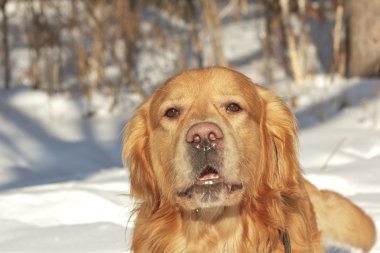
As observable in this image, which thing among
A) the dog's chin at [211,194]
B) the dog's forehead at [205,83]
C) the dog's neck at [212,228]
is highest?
the dog's forehead at [205,83]

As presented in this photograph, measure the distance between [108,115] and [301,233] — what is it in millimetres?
6807

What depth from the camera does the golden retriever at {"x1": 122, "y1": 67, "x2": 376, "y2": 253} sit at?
9.89 feet

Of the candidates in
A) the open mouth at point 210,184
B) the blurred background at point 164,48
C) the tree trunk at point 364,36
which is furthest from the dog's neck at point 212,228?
the tree trunk at point 364,36

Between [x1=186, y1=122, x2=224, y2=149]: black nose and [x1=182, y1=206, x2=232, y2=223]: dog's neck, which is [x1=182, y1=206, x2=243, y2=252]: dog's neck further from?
[x1=186, y1=122, x2=224, y2=149]: black nose

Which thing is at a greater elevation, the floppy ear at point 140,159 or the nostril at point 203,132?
the nostril at point 203,132

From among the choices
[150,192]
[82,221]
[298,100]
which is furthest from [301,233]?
[298,100]

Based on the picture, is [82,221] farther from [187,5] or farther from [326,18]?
[326,18]

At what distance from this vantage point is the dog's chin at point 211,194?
3.00 m

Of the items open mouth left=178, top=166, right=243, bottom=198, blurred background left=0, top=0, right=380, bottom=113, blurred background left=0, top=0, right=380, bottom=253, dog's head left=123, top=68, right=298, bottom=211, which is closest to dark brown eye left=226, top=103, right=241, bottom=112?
dog's head left=123, top=68, right=298, bottom=211

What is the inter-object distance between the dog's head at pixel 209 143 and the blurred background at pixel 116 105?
1.44 ft

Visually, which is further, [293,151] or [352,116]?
[352,116]

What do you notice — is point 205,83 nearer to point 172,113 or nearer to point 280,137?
point 172,113

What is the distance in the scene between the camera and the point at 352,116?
8.05 meters

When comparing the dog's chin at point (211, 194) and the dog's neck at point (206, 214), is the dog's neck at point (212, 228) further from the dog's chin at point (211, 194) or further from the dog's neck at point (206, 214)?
the dog's chin at point (211, 194)
